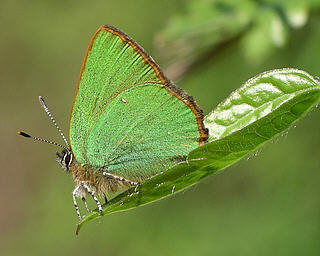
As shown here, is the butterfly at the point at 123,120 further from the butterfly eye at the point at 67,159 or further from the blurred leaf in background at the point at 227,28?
the blurred leaf in background at the point at 227,28

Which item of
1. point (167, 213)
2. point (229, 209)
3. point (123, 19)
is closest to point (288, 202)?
point (229, 209)

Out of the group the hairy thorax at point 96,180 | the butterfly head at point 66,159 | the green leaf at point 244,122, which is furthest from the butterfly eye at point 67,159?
the green leaf at point 244,122

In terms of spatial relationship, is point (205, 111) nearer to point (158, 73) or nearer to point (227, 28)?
point (227, 28)

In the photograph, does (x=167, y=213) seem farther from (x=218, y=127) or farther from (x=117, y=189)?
(x=218, y=127)

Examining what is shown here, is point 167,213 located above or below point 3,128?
below

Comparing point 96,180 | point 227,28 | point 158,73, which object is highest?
point 227,28

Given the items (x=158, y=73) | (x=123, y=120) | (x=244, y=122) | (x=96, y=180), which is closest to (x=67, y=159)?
(x=96, y=180)
